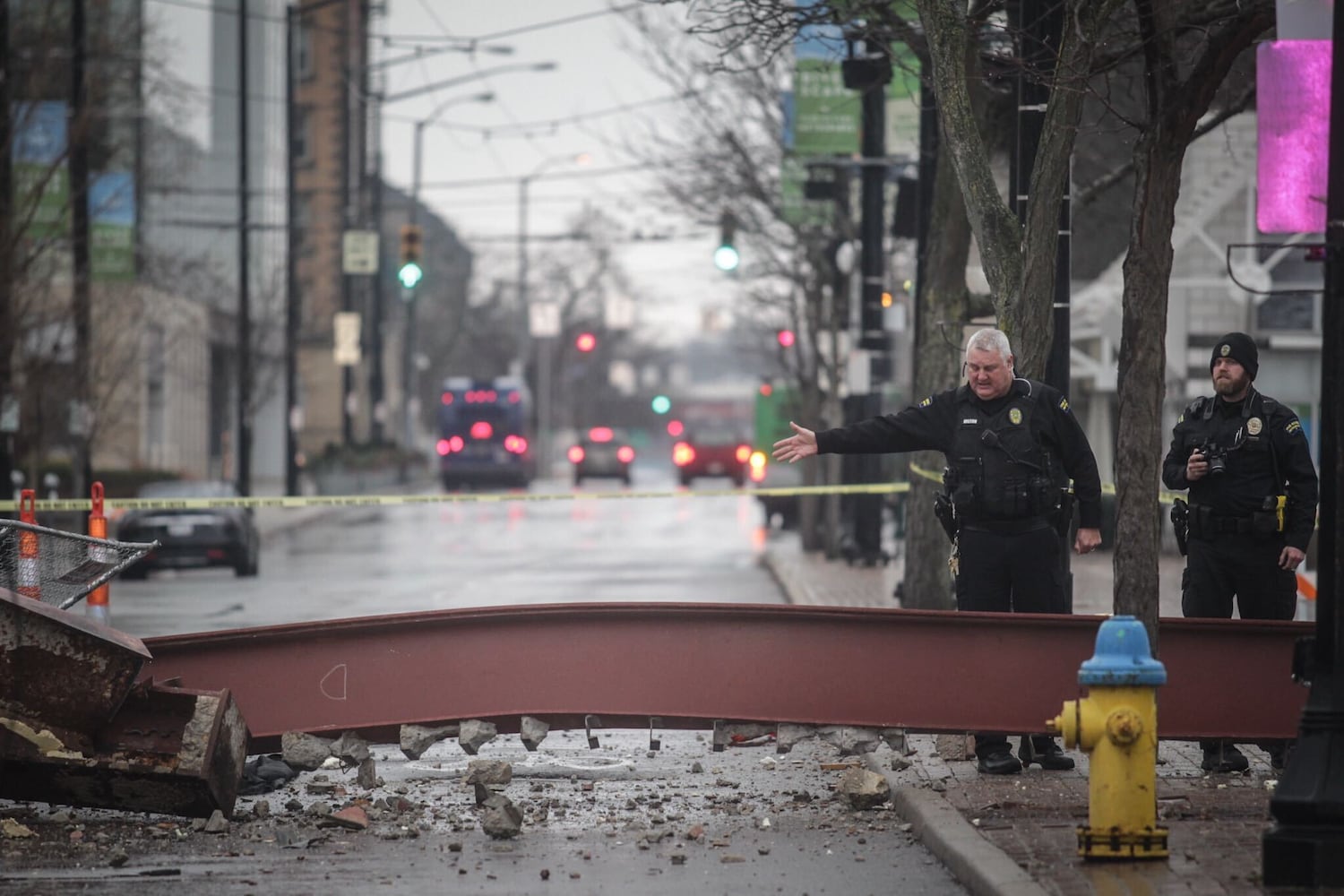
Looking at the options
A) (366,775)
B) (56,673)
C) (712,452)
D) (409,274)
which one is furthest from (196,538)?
(712,452)

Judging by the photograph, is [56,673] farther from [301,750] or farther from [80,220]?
[80,220]

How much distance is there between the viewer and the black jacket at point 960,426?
934 cm

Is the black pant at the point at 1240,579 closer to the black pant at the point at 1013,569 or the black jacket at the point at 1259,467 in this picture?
the black jacket at the point at 1259,467

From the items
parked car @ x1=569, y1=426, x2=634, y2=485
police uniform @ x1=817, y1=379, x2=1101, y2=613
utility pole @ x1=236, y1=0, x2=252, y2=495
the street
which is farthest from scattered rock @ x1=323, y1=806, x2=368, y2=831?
parked car @ x1=569, y1=426, x2=634, y2=485

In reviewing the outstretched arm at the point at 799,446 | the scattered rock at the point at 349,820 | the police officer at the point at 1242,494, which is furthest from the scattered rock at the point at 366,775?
the police officer at the point at 1242,494

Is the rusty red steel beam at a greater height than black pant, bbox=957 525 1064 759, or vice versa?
black pant, bbox=957 525 1064 759

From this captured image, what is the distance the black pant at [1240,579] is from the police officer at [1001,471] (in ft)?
2.37

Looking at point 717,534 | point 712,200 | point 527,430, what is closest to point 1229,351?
point 712,200

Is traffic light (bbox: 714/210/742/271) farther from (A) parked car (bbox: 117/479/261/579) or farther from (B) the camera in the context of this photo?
(B) the camera

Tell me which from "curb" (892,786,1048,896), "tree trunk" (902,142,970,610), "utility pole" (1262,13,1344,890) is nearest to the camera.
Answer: "utility pole" (1262,13,1344,890)

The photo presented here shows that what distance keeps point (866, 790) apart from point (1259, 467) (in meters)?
2.30

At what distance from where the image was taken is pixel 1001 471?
30.3ft

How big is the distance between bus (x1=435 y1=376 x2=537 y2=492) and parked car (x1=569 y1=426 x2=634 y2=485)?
1.65m

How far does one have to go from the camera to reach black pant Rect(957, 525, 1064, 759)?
369 inches
